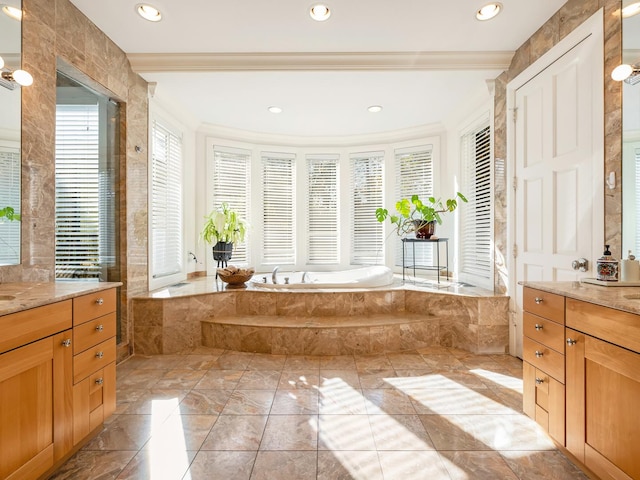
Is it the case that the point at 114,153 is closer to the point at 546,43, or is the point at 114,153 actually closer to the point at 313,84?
the point at 313,84

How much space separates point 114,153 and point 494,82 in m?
3.55

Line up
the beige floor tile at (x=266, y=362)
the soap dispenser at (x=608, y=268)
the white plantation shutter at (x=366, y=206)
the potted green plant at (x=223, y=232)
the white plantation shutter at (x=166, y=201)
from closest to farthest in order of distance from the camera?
the soap dispenser at (x=608, y=268) < the beige floor tile at (x=266, y=362) < the white plantation shutter at (x=166, y=201) < the potted green plant at (x=223, y=232) < the white plantation shutter at (x=366, y=206)

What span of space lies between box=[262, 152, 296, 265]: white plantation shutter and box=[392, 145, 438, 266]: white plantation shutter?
5.06ft

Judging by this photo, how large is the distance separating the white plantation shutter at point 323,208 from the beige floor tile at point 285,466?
138 inches

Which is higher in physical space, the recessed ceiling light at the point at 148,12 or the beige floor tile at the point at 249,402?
the recessed ceiling light at the point at 148,12

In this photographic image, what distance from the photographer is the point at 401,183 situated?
481cm

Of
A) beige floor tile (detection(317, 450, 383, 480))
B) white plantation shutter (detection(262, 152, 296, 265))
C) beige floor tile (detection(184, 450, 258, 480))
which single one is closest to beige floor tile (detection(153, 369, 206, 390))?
beige floor tile (detection(184, 450, 258, 480))

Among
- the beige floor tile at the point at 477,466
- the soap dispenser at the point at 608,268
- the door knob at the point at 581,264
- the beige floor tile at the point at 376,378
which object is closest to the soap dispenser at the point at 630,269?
the soap dispenser at the point at 608,268

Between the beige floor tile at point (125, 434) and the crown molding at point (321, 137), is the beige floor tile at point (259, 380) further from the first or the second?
the crown molding at point (321, 137)

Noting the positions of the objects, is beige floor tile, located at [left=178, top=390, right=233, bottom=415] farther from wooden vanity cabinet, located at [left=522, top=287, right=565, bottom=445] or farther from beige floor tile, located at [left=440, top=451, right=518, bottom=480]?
wooden vanity cabinet, located at [left=522, top=287, right=565, bottom=445]

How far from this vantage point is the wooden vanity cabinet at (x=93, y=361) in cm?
162

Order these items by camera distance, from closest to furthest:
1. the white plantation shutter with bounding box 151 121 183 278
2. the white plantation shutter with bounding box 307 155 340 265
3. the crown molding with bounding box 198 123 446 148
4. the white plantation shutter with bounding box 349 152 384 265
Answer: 1. the white plantation shutter with bounding box 151 121 183 278
2. the crown molding with bounding box 198 123 446 148
3. the white plantation shutter with bounding box 349 152 384 265
4. the white plantation shutter with bounding box 307 155 340 265

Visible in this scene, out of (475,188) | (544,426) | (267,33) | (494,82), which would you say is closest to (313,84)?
(267,33)

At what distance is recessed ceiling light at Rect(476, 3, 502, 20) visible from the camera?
2.34 meters
